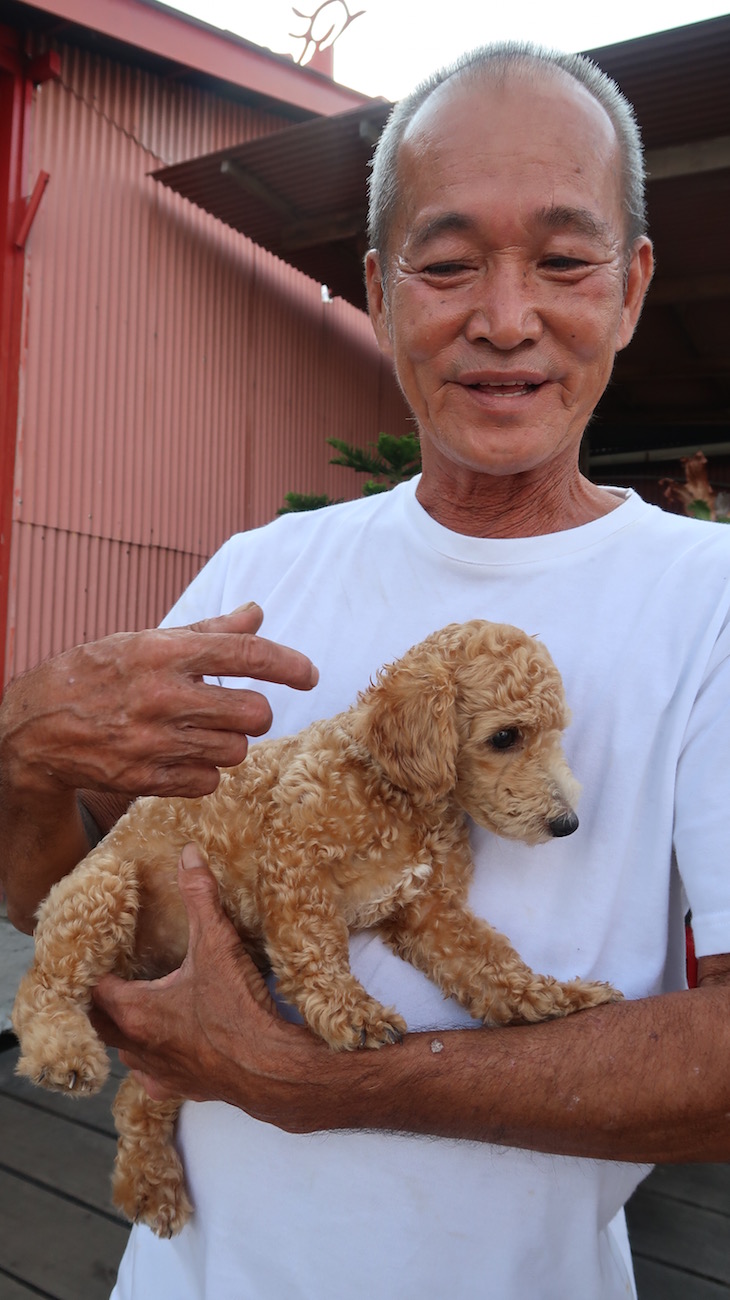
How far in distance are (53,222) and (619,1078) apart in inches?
267

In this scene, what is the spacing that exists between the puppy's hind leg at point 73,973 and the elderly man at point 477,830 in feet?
0.23

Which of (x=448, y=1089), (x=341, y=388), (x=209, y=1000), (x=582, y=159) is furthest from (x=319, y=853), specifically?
(x=341, y=388)

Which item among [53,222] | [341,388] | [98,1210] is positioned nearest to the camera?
[98,1210]

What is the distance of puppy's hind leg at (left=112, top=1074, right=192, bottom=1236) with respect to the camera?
1645mm

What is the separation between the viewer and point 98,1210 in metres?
3.51

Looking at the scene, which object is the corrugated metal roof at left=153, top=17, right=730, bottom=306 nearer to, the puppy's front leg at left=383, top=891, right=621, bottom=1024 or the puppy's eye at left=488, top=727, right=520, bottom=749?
the puppy's eye at left=488, top=727, right=520, bottom=749

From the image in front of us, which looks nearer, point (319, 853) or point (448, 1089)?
point (448, 1089)

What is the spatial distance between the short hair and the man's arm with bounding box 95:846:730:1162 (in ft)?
4.91

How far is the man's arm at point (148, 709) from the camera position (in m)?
1.37

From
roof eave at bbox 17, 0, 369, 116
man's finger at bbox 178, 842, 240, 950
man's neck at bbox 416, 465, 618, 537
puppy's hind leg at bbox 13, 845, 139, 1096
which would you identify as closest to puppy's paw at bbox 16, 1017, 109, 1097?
puppy's hind leg at bbox 13, 845, 139, 1096

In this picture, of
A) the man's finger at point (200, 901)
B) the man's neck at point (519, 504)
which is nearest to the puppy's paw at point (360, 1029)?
the man's finger at point (200, 901)

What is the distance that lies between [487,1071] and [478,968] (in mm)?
172

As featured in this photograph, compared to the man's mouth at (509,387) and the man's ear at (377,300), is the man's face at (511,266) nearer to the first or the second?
the man's mouth at (509,387)

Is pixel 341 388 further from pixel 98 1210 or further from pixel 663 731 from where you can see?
pixel 663 731
